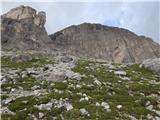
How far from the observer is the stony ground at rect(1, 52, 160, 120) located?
2380 centimetres

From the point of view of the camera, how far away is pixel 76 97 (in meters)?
26.9

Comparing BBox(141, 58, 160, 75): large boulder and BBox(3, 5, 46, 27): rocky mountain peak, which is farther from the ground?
BBox(3, 5, 46, 27): rocky mountain peak

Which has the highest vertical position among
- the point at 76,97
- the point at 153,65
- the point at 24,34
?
the point at 24,34

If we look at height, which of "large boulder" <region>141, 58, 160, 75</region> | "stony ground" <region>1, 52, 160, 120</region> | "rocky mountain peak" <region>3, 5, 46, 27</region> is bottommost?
"stony ground" <region>1, 52, 160, 120</region>

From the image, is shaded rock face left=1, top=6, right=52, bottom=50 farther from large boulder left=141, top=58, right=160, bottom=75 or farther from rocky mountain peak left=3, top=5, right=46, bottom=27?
large boulder left=141, top=58, right=160, bottom=75

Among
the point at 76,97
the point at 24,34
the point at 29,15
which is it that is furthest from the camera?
the point at 29,15

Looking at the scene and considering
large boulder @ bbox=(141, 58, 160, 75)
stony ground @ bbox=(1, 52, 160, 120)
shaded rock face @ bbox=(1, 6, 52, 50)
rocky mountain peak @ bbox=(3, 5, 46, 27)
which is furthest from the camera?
rocky mountain peak @ bbox=(3, 5, 46, 27)


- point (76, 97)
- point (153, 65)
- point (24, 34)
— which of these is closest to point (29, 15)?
point (24, 34)

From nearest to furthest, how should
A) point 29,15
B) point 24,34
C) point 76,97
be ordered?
point 76,97 < point 24,34 < point 29,15

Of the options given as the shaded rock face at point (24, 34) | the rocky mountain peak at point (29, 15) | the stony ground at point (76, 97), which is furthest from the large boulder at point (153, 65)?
the rocky mountain peak at point (29, 15)

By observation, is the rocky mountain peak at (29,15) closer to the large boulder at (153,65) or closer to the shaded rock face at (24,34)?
the shaded rock face at (24,34)

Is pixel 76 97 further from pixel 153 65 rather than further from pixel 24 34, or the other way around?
pixel 24 34

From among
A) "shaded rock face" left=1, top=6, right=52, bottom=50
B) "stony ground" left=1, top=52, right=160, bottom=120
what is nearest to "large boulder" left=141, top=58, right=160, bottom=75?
"stony ground" left=1, top=52, right=160, bottom=120

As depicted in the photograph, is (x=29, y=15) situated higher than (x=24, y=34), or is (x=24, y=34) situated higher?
(x=29, y=15)
